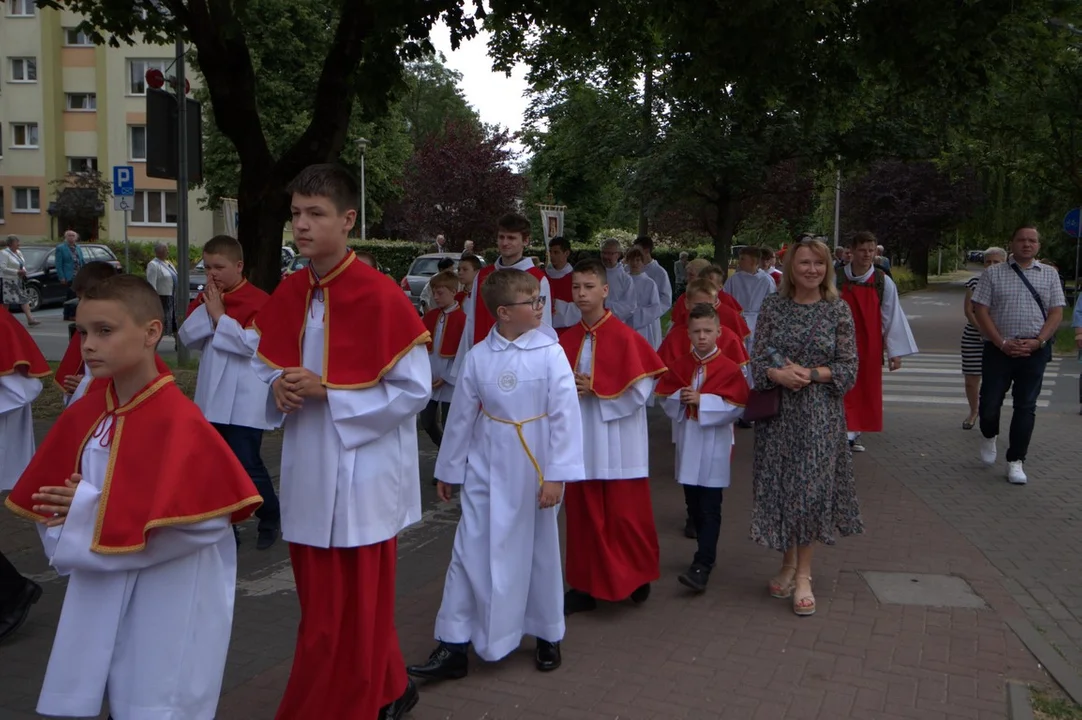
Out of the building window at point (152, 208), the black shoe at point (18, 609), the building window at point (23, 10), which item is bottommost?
the black shoe at point (18, 609)

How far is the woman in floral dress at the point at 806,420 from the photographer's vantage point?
18.1 ft

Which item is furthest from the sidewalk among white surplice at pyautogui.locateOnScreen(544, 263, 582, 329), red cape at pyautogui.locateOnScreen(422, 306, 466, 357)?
white surplice at pyautogui.locateOnScreen(544, 263, 582, 329)

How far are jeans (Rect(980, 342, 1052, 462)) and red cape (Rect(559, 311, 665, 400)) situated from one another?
4.49m

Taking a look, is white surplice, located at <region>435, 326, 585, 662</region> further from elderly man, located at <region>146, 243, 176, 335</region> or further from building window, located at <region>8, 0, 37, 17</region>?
building window, located at <region>8, 0, 37, 17</region>

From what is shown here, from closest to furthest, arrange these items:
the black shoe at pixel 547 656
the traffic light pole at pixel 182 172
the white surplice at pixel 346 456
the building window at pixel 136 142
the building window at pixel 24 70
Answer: the white surplice at pixel 346 456
the black shoe at pixel 547 656
the traffic light pole at pixel 182 172
the building window at pixel 24 70
the building window at pixel 136 142

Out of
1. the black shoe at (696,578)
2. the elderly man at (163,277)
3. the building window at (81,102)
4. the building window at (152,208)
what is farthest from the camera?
the building window at (152,208)

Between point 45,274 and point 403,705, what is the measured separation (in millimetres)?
26707

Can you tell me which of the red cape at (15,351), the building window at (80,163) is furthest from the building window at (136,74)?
the red cape at (15,351)

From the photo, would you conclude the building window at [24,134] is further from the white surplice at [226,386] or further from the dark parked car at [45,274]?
the white surplice at [226,386]

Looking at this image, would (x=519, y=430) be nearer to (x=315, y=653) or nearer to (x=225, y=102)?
(x=315, y=653)

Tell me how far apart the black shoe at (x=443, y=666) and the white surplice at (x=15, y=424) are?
230 centimetres

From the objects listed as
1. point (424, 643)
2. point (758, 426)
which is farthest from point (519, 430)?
point (758, 426)

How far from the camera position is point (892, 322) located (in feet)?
29.8

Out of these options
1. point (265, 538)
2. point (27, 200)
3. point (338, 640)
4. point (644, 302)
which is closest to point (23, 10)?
point (27, 200)
